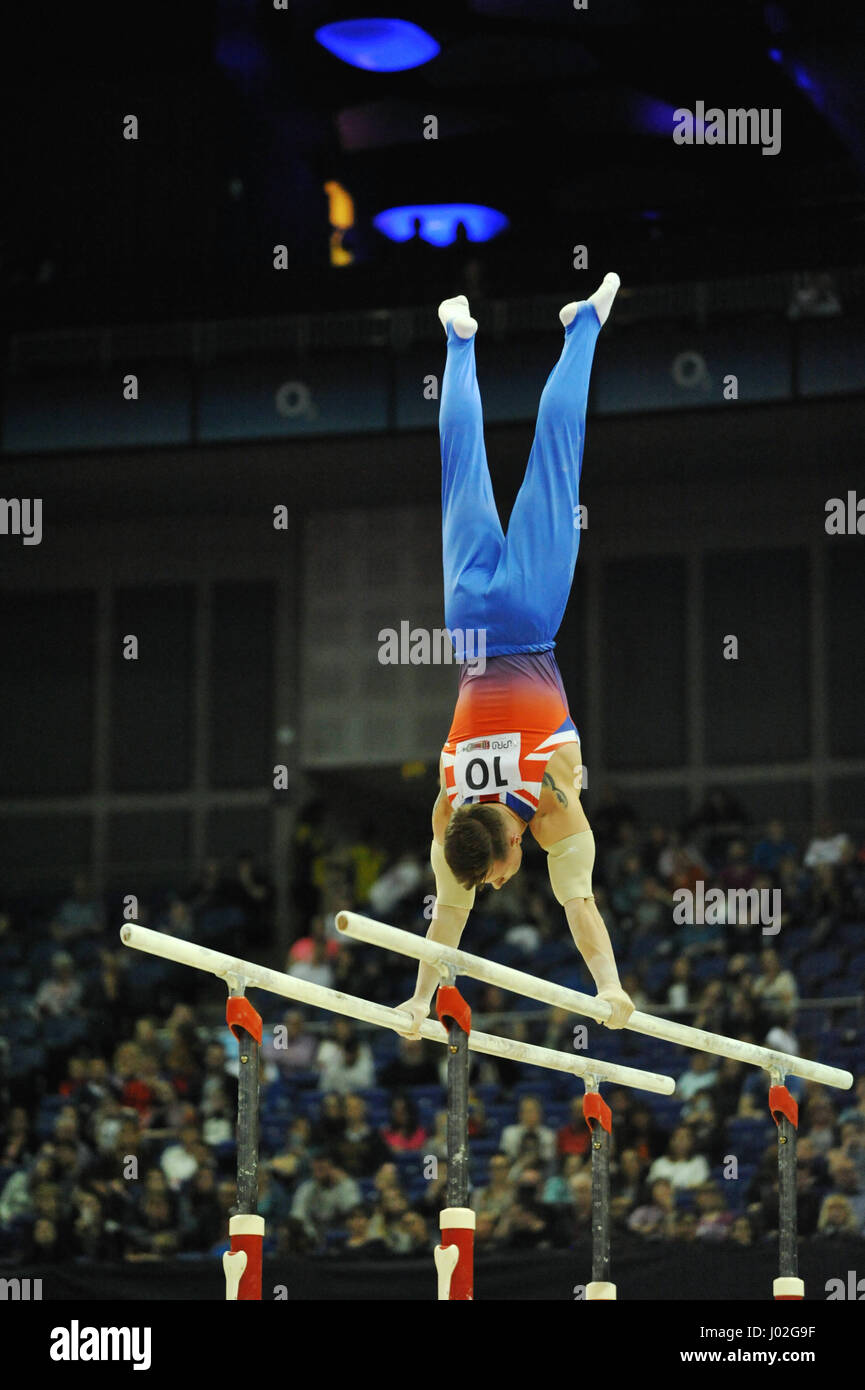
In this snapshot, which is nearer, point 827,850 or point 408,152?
point 827,850

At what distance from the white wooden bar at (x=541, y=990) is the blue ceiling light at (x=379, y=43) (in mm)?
10515

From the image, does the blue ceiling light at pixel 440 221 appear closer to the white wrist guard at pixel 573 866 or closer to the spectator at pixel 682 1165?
the spectator at pixel 682 1165

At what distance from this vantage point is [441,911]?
21.1 ft

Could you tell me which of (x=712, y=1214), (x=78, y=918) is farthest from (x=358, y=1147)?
(x=78, y=918)

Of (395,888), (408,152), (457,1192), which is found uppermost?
(408,152)

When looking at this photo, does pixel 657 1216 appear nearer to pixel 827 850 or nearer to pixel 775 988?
pixel 775 988

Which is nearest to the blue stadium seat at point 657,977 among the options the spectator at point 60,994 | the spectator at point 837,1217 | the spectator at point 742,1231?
the spectator at point 742,1231

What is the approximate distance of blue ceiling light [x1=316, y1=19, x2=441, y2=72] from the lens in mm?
15328

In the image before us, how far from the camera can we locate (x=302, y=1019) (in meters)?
14.3

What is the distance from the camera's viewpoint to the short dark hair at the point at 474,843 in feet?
19.4

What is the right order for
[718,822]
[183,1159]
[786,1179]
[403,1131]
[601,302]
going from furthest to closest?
[718,822] < [183,1159] < [403,1131] < [786,1179] < [601,302]

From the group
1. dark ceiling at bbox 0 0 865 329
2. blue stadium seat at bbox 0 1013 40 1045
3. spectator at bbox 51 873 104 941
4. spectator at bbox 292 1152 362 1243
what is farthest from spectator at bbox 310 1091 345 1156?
dark ceiling at bbox 0 0 865 329

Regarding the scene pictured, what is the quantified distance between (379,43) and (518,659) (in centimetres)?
1061

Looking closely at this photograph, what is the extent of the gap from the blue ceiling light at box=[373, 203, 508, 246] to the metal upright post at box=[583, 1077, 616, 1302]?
11511mm
